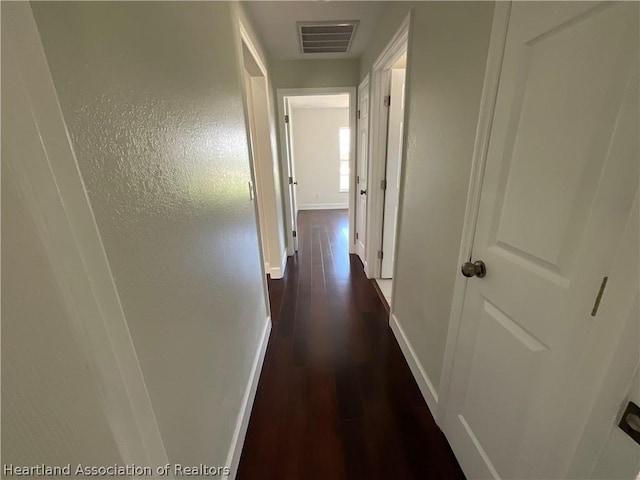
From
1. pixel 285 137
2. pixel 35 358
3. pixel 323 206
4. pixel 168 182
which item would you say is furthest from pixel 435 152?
pixel 323 206

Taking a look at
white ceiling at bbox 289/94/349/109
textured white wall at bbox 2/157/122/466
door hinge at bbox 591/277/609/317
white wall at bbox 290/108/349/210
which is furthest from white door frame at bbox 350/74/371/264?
white wall at bbox 290/108/349/210

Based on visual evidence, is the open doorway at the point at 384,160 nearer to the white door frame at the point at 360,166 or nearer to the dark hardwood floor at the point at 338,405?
the white door frame at the point at 360,166

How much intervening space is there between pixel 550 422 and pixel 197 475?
1.09 metres

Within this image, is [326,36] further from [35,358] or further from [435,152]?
[35,358]

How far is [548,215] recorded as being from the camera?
2.29 ft

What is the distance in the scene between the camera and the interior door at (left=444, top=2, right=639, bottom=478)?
0.55 metres

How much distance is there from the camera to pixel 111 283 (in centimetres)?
50

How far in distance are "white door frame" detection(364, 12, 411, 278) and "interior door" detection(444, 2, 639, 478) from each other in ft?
3.22

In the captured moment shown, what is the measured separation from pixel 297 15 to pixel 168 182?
2.01m

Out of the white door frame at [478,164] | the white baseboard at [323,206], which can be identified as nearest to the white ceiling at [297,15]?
the white door frame at [478,164]

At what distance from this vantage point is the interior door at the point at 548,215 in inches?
21.7

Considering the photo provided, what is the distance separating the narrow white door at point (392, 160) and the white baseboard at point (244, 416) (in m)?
1.45

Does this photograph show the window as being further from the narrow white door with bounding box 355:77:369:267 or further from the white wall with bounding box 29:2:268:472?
the white wall with bounding box 29:2:268:472

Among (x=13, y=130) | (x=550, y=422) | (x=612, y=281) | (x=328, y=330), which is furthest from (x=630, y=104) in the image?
(x=328, y=330)
